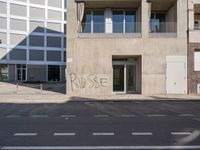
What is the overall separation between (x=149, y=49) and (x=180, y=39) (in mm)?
2589

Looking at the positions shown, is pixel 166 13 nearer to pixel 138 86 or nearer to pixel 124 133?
pixel 138 86

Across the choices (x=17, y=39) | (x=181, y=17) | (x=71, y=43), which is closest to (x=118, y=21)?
(x=71, y=43)

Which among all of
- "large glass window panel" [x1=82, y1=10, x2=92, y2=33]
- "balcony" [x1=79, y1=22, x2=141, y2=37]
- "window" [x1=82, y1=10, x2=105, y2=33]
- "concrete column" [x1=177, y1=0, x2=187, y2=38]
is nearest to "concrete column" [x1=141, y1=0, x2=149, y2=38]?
"balcony" [x1=79, y1=22, x2=141, y2=37]

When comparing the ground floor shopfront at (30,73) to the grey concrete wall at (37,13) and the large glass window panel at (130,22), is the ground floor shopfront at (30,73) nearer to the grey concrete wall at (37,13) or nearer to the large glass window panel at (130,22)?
the grey concrete wall at (37,13)

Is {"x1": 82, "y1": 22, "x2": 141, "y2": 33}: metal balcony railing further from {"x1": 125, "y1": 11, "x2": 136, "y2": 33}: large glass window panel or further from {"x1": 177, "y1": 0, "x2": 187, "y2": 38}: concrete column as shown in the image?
{"x1": 177, "y1": 0, "x2": 187, "y2": 38}: concrete column

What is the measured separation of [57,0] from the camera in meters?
64.2

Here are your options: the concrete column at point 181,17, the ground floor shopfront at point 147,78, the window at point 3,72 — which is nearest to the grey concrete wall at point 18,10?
the window at point 3,72

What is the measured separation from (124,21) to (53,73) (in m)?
38.2

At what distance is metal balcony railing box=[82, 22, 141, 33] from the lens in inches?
977

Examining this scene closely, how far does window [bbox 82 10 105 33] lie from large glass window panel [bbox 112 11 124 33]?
0.96m

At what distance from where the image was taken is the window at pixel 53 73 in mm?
61769

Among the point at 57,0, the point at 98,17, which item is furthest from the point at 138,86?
the point at 57,0

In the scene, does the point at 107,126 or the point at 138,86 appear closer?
the point at 107,126

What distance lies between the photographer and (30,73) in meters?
59.9
